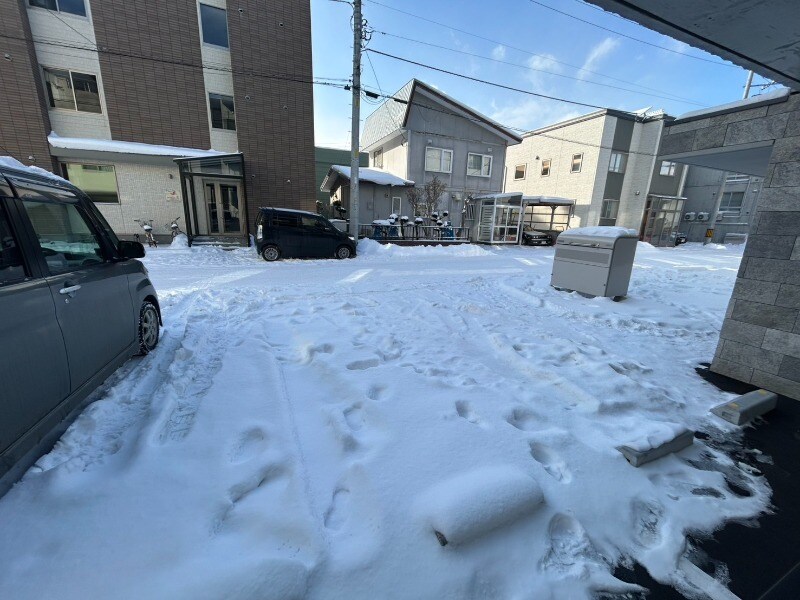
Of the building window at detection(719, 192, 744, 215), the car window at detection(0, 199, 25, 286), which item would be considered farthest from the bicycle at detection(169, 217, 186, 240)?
the building window at detection(719, 192, 744, 215)

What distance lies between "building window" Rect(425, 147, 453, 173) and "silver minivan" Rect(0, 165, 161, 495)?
18077 millimetres

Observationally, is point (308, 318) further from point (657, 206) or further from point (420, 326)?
point (657, 206)

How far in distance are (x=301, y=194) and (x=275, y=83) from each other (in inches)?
175

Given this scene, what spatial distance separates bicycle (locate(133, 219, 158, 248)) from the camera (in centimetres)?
1328

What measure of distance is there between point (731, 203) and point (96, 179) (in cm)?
3776

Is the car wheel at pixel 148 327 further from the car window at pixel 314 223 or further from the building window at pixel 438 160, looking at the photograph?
the building window at pixel 438 160

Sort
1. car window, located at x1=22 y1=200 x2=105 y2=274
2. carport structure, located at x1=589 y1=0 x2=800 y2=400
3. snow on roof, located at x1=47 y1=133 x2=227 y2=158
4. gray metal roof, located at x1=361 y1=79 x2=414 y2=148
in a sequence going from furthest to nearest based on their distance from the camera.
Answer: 1. gray metal roof, located at x1=361 y1=79 x2=414 y2=148
2. snow on roof, located at x1=47 y1=133 x2=227 y2=158
3. carport structure, located at x1=589 y1=0 x2=800 y2=400
4. car window, located at x1=22 y1=200 x2=105 y2=274

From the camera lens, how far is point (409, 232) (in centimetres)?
1712

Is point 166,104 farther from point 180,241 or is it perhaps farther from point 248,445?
point 248,445

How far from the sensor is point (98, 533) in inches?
65.7

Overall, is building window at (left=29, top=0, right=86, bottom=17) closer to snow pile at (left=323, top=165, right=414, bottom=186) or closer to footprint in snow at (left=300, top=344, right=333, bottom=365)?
snow pile at (left=323, top=165, right=414, bottom=186)

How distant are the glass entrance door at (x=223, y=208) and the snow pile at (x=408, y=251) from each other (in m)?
5.68

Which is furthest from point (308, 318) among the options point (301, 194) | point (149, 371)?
point (301, 194)

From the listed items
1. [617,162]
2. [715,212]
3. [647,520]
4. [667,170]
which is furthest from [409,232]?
[715,212]
